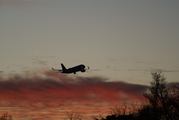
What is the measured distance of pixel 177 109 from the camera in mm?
79250

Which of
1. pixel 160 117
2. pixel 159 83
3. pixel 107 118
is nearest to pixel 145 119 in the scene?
pixel 160 117

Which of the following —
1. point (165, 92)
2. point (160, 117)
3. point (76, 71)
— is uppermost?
point (76, 71)

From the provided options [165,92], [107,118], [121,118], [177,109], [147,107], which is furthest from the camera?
[107,118]

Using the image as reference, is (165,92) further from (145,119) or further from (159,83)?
(145,119)

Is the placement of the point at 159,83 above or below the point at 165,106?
above

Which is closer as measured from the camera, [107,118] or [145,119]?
[145,119]

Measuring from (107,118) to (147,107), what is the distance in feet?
70.1

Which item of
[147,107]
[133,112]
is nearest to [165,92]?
[147,107]

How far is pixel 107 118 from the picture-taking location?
109438 mm

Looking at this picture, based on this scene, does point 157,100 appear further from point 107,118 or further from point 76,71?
point 76,71

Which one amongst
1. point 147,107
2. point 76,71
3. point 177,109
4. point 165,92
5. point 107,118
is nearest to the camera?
point 177,109

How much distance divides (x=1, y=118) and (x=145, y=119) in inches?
2075

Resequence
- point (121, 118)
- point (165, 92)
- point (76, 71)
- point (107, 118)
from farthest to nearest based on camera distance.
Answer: point (76, 71) < point (107, 118) < point (121, 118) < point (165, 92)

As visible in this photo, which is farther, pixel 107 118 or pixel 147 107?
pixel 107 118
